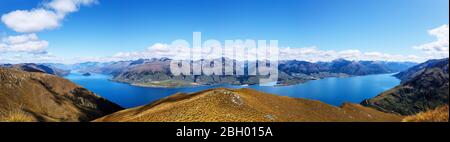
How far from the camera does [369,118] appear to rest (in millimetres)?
61281

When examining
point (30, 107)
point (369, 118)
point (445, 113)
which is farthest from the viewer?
point (30, 107)

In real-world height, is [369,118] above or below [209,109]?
below
